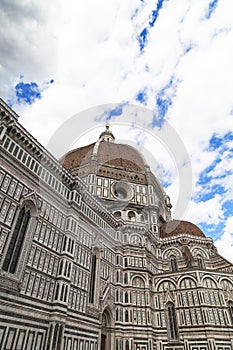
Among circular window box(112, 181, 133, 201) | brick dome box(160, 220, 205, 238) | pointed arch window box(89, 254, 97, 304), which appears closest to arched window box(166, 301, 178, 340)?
pointed arch window box(89, 254, 97, 304)

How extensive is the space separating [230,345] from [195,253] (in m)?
11.6

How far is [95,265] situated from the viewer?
26.3m

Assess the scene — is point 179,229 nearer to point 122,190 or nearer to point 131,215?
point 131,215

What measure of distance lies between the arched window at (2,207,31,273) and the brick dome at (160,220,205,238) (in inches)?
980

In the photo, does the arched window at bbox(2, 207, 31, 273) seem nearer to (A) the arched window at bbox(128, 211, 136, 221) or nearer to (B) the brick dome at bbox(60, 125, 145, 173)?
(A) the arched window at bbox(128, 211, 136, 221)

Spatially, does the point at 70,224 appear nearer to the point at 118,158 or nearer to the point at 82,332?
the point at 82,332

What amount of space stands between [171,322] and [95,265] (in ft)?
37.6

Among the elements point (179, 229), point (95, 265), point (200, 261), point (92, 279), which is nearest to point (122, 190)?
point (179, 229)

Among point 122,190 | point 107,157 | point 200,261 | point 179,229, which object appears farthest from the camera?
point 107,157

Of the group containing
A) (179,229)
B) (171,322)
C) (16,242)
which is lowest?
(171,322)

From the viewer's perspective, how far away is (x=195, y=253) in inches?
1405

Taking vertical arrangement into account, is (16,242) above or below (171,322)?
above

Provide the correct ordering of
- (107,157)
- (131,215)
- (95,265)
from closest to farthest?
(95,265)
(131,215)
(107,157)

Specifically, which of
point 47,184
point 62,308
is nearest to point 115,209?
point 47,184
